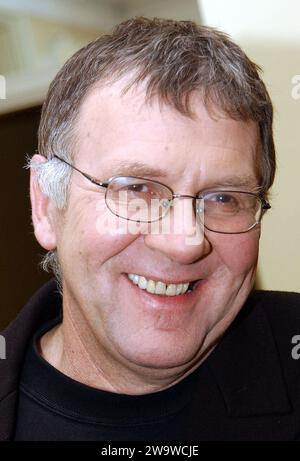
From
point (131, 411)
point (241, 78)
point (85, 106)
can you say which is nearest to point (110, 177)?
point (85, 106)

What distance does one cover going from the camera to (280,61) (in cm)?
145

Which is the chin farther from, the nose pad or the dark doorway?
the dark doorway

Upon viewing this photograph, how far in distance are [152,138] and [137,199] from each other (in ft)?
0.32

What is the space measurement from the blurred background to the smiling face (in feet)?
1.37

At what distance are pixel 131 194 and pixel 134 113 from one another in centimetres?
13

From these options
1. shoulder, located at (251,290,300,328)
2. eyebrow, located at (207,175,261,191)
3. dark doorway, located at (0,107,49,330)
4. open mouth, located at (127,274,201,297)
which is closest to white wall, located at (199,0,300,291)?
shoulder, located at (251,290,300,328)

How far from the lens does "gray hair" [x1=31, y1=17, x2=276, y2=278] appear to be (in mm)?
1037

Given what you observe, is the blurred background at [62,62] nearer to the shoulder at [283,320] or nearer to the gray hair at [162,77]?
the shoulder at [283,320]

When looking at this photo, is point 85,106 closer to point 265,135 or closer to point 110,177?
point 110,177

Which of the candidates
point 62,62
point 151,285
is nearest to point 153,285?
point 151,285

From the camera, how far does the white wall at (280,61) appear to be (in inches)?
56.9

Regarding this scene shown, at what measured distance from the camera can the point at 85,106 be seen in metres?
1.08

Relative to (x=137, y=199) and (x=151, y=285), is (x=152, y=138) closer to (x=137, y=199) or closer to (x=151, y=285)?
(x=137, y=199)

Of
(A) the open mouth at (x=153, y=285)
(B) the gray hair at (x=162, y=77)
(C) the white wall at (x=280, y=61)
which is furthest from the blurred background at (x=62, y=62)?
(A) the open mouth at (x=153, y=285)
